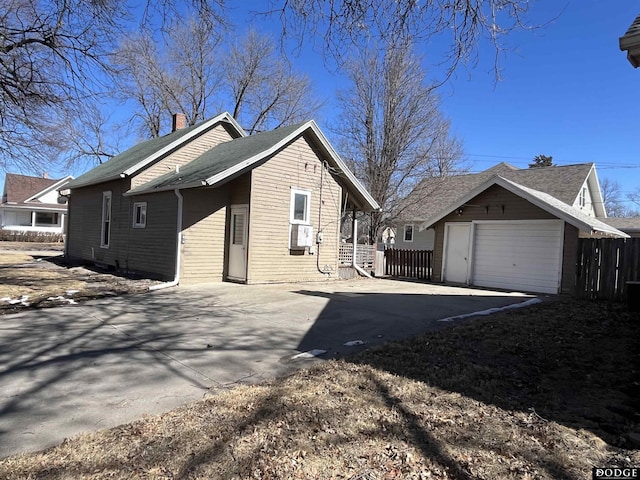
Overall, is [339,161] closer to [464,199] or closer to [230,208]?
[230,208]

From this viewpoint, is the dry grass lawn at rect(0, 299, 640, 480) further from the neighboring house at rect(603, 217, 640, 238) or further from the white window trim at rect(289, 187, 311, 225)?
the neighboring house at rect(603, 217, 640, 238)

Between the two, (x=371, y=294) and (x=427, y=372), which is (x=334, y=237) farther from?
(x=427, y=372)

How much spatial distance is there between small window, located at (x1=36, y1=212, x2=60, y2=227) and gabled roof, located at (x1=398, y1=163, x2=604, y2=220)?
33.4m

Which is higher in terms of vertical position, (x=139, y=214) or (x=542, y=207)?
(x=542, y=207)

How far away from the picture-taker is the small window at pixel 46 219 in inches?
1541

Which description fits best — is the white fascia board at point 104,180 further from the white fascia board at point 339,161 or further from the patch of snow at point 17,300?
the white fascia board at point 339,161

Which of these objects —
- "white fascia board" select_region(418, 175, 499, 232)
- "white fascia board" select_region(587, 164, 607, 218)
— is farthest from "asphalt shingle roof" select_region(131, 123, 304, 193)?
"white fascia board" select_region(587, 164, 607, 218)

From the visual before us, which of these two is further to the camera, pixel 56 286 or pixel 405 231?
pixel 405 231

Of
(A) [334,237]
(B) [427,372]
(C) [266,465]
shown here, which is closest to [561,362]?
(B) [427,372]

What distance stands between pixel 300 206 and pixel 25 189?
37676 millimetres

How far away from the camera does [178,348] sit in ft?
18.5

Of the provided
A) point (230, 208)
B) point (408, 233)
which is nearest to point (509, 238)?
point (230, 208)

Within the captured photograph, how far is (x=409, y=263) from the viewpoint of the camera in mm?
17859

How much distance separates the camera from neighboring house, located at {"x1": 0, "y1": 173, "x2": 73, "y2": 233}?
37562 mm
